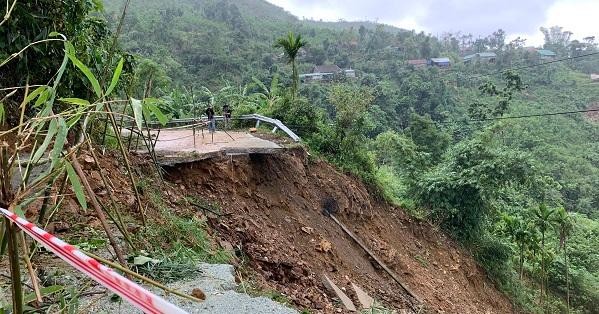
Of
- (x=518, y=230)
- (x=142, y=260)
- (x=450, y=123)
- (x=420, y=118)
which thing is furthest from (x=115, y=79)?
(x=450, y=123)

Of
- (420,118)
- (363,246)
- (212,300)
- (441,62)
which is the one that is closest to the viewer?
(212,300)

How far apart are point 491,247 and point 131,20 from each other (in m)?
37.3

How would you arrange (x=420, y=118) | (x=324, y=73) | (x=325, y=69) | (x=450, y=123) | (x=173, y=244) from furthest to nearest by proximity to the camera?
1. (x=325, y=69)
2. (x=324, y=73)
3. (x=450, y=123)
4. (x=420, y=118)
5. (x=173, y=244)

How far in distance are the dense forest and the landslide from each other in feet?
3.15

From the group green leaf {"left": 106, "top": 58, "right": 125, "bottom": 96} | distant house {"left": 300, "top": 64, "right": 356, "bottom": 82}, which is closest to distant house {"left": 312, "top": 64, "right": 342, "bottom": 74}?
distant house {"left": 300, "top": 64, "right": 356, "bottom": 82}

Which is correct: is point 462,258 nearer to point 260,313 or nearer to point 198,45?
point 260,313

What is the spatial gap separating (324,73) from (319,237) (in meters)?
Answer: 38.4

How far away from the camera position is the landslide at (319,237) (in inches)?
267

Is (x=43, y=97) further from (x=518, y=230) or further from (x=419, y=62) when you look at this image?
(x=419, y=62)

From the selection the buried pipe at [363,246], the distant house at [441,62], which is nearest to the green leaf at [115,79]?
the buried pipe at [363,246]

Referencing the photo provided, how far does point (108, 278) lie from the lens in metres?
1.33

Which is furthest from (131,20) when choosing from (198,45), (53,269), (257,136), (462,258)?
(53,269)

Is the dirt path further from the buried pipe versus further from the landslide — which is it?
the buried pipe

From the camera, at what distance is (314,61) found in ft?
174
